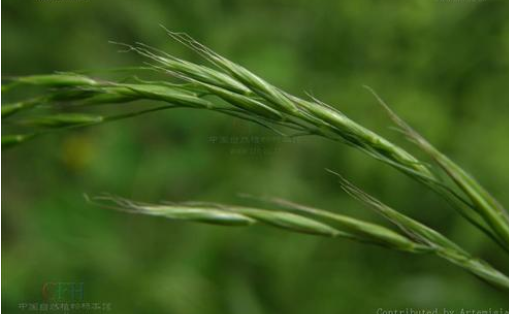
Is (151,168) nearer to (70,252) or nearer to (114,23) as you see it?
(70,252)

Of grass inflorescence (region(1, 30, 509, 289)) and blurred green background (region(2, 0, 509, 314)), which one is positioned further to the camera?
blurred green background (region(2, 0, 509, 314))

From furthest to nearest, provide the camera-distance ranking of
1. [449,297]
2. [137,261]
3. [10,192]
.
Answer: [10,192]
[137,261]
[449,297]

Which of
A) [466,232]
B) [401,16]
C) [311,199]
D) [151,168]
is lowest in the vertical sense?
[466,232]

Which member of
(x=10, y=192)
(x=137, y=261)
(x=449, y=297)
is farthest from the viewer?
(x=10, y=192)

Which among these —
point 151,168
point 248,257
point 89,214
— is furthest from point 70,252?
point 248,257

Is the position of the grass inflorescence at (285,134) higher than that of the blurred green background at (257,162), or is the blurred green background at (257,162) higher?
the blurred green background at (257,162)

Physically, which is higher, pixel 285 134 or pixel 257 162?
pixel 257 162

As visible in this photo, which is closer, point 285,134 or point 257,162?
point 285,134

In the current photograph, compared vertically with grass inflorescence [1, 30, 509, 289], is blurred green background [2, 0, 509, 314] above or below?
above
